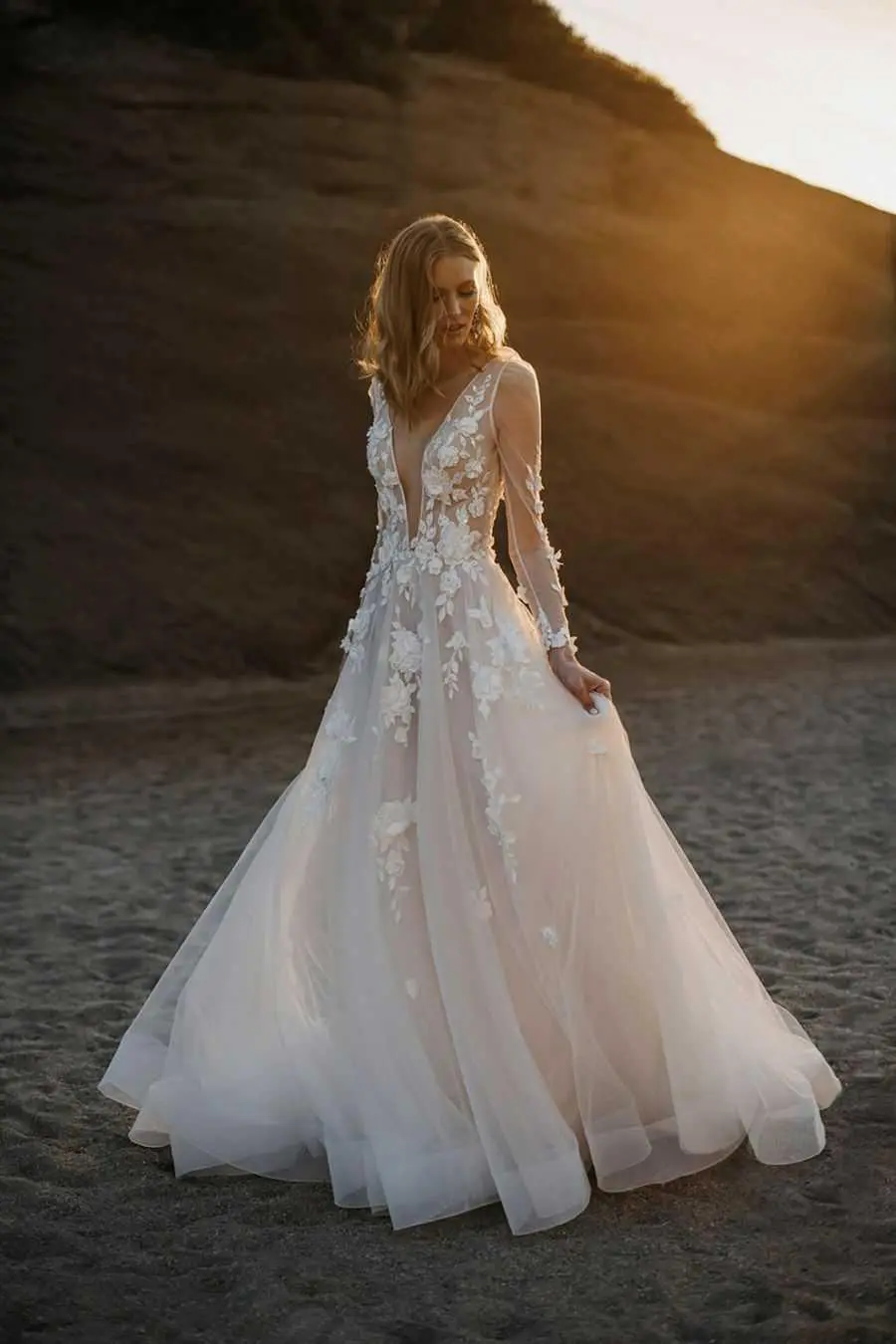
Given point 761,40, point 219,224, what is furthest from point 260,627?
point 761,40

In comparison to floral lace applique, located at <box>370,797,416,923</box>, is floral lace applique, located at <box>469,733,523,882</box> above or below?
above

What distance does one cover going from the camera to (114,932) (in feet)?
13.0

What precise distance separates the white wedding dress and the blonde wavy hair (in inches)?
2.6

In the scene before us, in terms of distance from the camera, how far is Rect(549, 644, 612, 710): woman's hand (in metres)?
2.38

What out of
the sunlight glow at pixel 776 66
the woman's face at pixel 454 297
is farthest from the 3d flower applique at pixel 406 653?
the sunlight glow at pixel 776 66

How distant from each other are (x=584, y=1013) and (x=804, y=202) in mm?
9551

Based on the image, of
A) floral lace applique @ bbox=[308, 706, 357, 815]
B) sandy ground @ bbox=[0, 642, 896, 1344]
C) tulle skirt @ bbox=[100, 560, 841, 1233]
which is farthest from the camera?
floral lace applique @ bbox=[308, 706, 357, 815]

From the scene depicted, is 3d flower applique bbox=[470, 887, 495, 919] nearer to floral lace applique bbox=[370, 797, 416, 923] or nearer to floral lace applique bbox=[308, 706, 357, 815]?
floral lace applique bbox=[370, 797, 416, 923]

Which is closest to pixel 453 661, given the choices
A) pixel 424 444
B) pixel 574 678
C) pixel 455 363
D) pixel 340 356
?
pixel 574 678

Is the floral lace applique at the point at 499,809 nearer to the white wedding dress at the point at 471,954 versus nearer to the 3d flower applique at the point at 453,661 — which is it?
the white wedding dress at the point at 471,954

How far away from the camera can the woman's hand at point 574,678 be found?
7.79 ft

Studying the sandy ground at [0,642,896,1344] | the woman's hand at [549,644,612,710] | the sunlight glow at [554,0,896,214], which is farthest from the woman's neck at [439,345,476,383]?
the sunlight glow at [554,0,896,214]

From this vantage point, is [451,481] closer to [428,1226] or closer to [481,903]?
[481,903]

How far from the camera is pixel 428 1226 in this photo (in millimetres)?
2236
